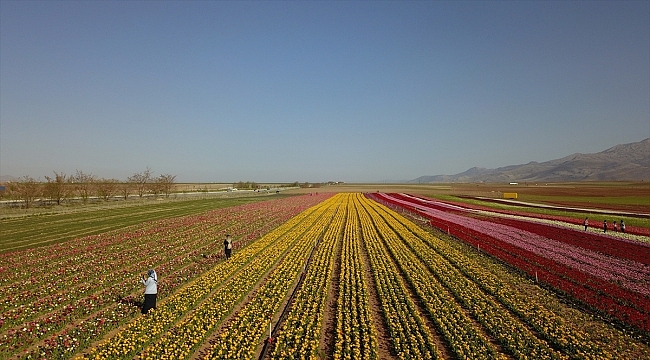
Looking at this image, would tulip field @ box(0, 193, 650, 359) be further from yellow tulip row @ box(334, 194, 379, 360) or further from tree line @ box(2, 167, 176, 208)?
tree line @ box(2, 167, 176, 208)

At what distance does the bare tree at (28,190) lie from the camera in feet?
178

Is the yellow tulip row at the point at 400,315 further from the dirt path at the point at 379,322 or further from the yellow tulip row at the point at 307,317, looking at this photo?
the yellow tulip row at the point at 307,317

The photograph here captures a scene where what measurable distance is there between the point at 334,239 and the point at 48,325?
1920 cm

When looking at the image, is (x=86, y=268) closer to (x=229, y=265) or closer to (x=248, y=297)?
(x=229, y=265)

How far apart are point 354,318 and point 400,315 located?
1.72 metres

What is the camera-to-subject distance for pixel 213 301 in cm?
1395

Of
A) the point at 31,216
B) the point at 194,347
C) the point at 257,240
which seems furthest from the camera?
the point at 31,216

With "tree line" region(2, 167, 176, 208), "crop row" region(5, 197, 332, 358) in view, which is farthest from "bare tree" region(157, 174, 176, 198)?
"crop row" region(5, 197, 332, 358)

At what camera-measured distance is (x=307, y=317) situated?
40.1 feet

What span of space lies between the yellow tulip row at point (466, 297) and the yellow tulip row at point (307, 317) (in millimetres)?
4021

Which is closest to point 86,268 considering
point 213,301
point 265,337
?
point 213,301

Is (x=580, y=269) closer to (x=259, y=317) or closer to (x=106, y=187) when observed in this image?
(x=259, y=317)

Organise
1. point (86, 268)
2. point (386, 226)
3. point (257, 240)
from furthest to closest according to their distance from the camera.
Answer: point (386, 226) → point (257, 240) → point (86, 268)

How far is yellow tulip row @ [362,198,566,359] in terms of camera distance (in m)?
10.3
